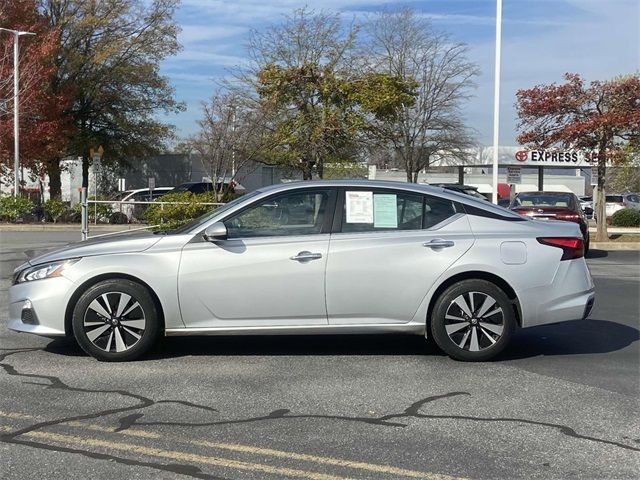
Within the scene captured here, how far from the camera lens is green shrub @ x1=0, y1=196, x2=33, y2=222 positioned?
89.1 feet

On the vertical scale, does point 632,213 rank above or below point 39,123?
below

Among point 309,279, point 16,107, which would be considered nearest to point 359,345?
point 309,279

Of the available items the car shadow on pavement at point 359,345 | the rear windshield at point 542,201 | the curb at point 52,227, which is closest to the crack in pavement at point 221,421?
the car shadow on pavement at point 359,345

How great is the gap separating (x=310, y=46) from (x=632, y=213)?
14.4 m

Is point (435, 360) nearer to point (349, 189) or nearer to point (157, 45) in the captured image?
point (349, 189)

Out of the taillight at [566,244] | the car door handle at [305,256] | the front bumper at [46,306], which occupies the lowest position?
the front bumper at [46,306]

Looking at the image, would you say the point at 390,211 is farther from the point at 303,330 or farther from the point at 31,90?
the point at 31,90

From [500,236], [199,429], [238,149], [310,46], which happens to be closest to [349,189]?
[500,236]

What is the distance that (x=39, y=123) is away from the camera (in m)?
30.5

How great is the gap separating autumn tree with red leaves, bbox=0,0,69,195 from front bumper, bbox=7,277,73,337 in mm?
23980

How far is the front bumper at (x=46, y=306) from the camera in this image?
6188 millimetres

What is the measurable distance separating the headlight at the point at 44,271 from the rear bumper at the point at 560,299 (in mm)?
3932

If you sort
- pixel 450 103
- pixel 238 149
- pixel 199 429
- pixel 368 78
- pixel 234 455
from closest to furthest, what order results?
pixel 234 455
pixel 199 429
pixel 238 149
pixel 368 78
pixel 450 103

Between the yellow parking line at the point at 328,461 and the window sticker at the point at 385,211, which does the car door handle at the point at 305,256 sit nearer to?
the window sticker at the point at 385,211
